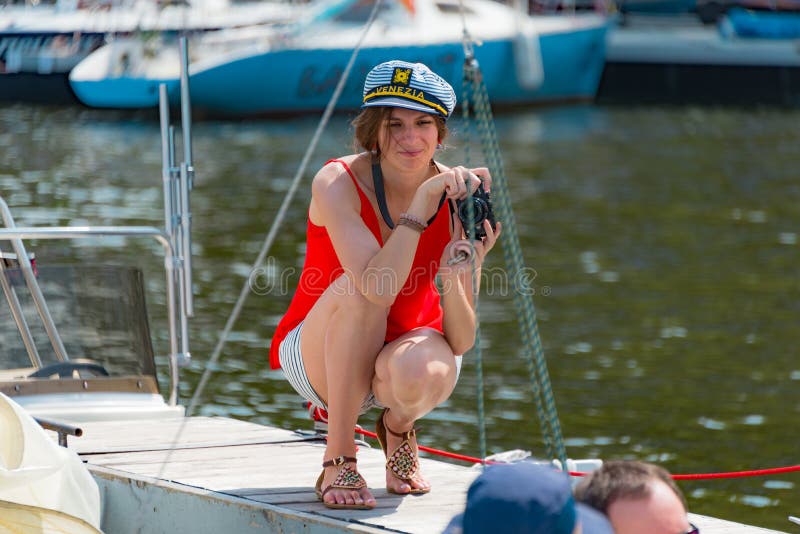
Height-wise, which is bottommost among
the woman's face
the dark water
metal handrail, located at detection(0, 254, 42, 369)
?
the dark water

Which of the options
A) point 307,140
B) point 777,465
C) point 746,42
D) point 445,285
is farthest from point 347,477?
point 746,42

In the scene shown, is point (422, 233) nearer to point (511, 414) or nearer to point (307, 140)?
point (511, 414)

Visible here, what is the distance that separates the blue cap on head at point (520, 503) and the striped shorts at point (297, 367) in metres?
1.67

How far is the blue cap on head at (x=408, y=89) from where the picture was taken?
3.97 m

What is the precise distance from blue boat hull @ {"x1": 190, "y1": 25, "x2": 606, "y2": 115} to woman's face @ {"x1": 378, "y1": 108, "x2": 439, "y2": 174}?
21.0m

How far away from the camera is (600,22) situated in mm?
29297

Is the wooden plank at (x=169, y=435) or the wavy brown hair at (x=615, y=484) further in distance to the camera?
the wooden plank at (x=169, y=435)

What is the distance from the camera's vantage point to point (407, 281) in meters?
4.06

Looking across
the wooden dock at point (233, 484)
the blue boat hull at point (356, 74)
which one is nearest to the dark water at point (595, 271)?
the wooden dock at point (233, 484)

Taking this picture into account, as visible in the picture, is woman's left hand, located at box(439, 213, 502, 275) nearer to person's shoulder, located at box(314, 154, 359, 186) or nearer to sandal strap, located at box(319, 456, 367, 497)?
person's shoulder, located at box(314, 154, 359, 186)

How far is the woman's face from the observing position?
13.1 ft

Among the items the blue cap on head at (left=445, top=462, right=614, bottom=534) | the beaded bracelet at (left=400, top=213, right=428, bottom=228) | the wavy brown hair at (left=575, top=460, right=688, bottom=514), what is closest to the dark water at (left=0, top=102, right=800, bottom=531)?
the beaded bracelet at (left=400, top=213, right=428, bottom=228)

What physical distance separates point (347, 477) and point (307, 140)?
736 inches

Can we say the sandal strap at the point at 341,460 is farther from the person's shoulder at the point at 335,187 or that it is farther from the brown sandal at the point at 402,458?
the person's shoulder at the point at 335,187
